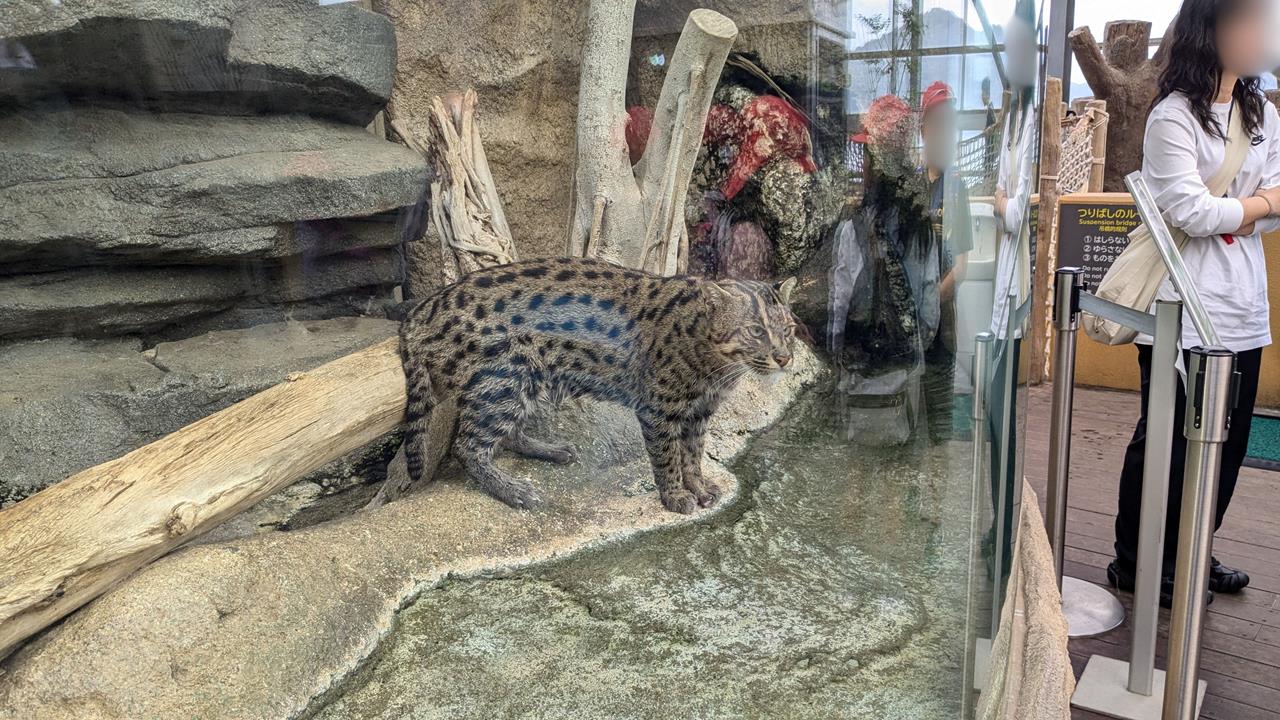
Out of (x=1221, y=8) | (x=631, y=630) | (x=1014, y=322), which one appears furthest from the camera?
(x=1221, y=8)

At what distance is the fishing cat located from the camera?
1.99 m

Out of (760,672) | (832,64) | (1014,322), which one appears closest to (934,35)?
(832,64)

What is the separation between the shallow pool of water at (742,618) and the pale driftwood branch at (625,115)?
2.27 ft

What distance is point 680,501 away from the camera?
2.23m

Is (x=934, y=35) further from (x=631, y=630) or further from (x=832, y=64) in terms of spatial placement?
(x=631, y=630)

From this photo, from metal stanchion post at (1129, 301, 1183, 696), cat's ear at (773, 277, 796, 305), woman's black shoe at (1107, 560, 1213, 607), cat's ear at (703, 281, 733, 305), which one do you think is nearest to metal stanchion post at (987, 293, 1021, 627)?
metal stanchion post at (1129, 301, 1183, 696)

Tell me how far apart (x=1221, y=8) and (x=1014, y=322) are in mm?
1214

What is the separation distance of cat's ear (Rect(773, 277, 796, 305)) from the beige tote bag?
1194mm

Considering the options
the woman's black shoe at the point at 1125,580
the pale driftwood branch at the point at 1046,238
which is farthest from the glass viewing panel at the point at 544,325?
the pale driftwood branch at the point at 1046,238

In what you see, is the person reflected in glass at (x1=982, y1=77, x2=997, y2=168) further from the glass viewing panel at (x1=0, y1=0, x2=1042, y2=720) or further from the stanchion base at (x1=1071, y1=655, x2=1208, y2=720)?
the stanchion base at (x1=1071, y1=655, x2=1208, y2=720)

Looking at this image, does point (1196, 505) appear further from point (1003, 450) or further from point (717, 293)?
point (717, 293)

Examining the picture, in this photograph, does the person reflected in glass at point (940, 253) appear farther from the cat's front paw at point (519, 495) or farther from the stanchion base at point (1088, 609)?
the stanchion base at point (1088, 609)

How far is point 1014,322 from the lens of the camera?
7.21 feet

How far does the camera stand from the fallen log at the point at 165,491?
154 centimetres
